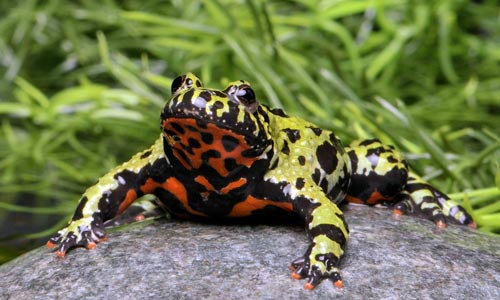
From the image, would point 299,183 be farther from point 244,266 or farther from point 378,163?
point 378,163

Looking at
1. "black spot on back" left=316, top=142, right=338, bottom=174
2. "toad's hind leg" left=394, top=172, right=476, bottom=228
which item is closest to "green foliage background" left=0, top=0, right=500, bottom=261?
"toad's hind leg" left=394, top=172, right=476, bottom=228

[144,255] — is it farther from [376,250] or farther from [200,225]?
[376,250]

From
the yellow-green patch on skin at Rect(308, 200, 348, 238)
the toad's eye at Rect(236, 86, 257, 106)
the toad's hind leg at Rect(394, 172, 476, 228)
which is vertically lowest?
the yellow-green patch on skin at Rect(308, 200, 348, 238)

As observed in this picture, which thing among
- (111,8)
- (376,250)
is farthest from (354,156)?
(111,8)

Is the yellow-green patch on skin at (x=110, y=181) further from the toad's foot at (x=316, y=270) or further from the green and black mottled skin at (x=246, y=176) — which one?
the toad's foot at (x=316, y=270)

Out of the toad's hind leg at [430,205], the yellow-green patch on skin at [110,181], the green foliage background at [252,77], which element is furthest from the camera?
the green foliage background at [252,77]

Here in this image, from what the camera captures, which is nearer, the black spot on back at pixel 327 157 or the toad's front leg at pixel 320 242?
the toad's front leg at pixel 320 242

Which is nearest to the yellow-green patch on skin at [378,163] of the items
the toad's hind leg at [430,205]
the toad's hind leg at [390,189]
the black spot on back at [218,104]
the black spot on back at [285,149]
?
the toad's hind leg at [390,189]

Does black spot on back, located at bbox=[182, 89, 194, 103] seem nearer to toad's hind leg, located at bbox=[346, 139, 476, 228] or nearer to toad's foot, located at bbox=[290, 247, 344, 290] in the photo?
toad's foot, located at bbox=[290, 247, 344, 290]
